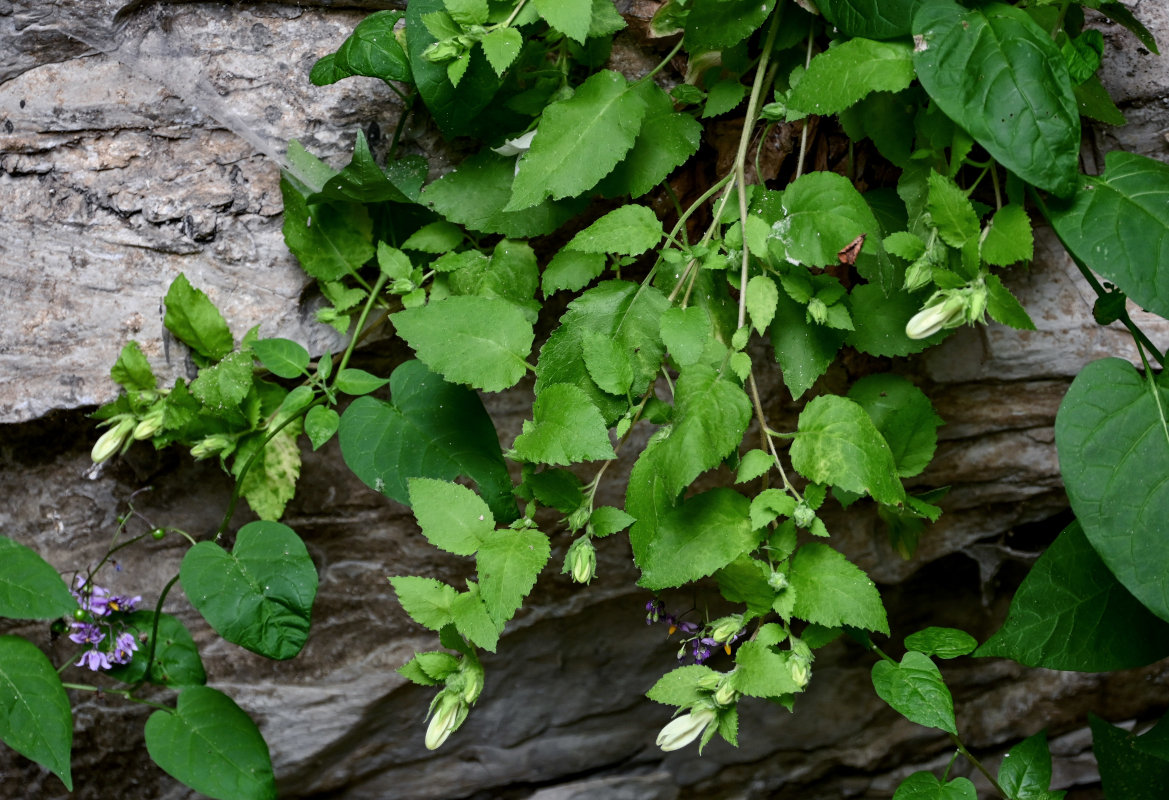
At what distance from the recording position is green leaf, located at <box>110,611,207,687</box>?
1.46 meters

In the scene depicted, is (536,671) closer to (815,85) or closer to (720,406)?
(720,406)

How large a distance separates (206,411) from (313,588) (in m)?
0.32

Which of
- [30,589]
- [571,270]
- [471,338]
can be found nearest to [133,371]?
[30,589]

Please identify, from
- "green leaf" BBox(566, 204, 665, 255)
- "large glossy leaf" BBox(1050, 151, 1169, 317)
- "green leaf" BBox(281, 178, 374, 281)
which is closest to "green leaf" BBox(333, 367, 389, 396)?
"green leaf" BBox(281, 178, 374, 281)

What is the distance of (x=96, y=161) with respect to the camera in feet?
4.70

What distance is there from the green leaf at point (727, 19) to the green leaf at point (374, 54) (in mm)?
420

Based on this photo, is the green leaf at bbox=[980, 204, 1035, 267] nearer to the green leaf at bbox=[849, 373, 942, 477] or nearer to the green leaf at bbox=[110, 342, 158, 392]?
the green leaf at bbox=[849, 373, 942, 477]

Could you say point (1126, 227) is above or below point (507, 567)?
above

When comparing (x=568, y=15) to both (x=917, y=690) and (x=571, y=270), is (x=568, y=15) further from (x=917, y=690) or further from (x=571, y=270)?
(x=917, y=690)

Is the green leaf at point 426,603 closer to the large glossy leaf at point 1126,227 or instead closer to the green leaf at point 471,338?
the green leaf at point 471,338

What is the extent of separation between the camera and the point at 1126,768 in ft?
4.50

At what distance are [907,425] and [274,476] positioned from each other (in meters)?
0.98

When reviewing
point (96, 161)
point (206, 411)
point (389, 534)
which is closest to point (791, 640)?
point (389, 534)

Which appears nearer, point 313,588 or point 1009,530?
point 313,588
